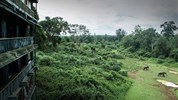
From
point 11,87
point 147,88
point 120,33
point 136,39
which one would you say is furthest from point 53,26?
point 120,33

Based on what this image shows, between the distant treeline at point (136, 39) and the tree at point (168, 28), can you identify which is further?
the tree at point (168, 28)

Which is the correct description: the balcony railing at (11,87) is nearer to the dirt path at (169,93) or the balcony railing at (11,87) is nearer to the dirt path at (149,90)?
the dirt path at (149,90)

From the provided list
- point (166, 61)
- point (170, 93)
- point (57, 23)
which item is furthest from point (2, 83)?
point (166, 61)

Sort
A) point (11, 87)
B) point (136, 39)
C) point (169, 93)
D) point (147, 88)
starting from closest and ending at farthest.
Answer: point (11, 87)
point (169, 93)
point (147, 88)
point (136, 39)

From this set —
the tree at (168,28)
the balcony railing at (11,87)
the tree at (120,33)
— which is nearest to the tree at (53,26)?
the balcony railing at (11,87)

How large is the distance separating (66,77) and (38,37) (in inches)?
198

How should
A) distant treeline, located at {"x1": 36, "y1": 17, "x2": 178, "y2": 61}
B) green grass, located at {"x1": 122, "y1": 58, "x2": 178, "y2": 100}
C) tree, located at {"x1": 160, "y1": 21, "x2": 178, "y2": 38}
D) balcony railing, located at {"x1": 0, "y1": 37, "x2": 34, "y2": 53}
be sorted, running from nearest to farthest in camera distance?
1. balcony railing, located at {"x1": 0, "y1": 37, "x2": 34, "y2": 53}
2. green grass, located at {"x1": 122, "y1": 58, "x2": 178, "y2": 100}
3. distant treeline, located at {"x1": 36, "y1": 17, "x2": 178, "y2": 61}
4. tree, located at {"x1": 160, "y1": 21, "x2": 178, "y2": 38}

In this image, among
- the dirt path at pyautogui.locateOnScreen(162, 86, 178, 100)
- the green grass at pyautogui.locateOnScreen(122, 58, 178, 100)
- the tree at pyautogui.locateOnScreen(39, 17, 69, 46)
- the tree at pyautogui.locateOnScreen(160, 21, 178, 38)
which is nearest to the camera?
the green grass at pyautogui.locateOnScreen(122, 58, 178, 100)

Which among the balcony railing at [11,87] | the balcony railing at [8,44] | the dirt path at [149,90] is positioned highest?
the balcony railing at [8,44]

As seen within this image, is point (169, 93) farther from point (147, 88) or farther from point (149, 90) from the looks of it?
point (147, 88)

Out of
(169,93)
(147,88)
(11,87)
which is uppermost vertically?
(11,87)

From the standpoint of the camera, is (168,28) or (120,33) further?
(120,33)

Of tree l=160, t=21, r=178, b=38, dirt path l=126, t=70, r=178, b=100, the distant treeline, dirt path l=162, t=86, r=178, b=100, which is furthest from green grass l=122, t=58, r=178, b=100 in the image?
tree l=160, t=21, r=178, b=38

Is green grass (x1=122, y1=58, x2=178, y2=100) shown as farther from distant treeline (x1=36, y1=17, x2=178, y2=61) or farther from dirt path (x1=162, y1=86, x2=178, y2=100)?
distant treeline (x1=36, y1=17, x2=178, y2=61)
